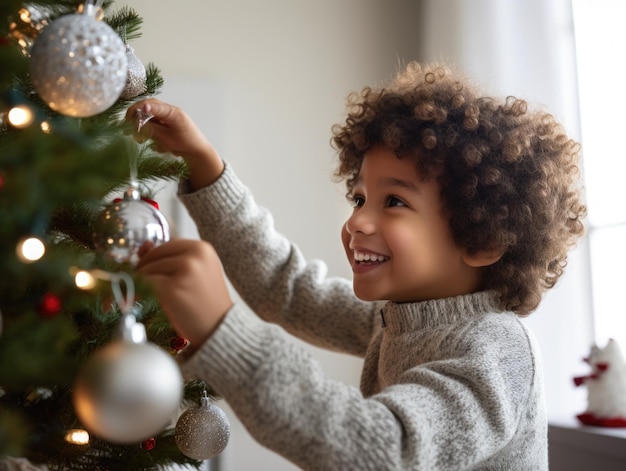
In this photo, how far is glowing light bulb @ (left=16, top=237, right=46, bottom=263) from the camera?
473 mm

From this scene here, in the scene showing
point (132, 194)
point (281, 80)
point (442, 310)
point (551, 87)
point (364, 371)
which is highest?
point (281, 80)

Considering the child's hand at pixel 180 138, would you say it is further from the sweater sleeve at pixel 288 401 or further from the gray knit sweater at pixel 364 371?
the sweater sleeve at pixel 288 401

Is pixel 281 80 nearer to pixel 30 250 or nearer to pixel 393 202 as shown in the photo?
pixel 393 202

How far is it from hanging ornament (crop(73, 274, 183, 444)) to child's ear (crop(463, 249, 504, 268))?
65 centimetres

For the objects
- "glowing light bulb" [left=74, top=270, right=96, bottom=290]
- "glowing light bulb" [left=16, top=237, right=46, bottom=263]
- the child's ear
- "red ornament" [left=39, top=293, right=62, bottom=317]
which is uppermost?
"glowing light bulb" [left=16, top=237, right=46, bottom=263]

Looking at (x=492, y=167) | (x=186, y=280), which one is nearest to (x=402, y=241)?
(x=492, y=167)

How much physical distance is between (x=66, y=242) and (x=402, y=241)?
18.4 inches

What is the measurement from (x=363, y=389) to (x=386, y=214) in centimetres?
28

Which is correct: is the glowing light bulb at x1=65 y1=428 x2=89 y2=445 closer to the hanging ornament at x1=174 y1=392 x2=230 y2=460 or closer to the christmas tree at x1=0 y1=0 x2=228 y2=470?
the christmas tree at x1=0 y1=0 x2=228 y2=470

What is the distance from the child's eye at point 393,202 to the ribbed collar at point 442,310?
5.6 inches

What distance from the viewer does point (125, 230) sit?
21.1 inches

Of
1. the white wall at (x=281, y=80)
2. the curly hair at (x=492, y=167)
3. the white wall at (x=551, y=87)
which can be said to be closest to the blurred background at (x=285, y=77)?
the white wall at (x=281, y=80)

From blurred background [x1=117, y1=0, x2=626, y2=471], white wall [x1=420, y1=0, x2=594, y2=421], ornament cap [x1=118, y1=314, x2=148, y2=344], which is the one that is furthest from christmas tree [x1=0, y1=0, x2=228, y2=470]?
blurred background [x1=117, y1=0, x2=626, y2=471]

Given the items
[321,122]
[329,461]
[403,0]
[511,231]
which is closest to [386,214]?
[511,231]
